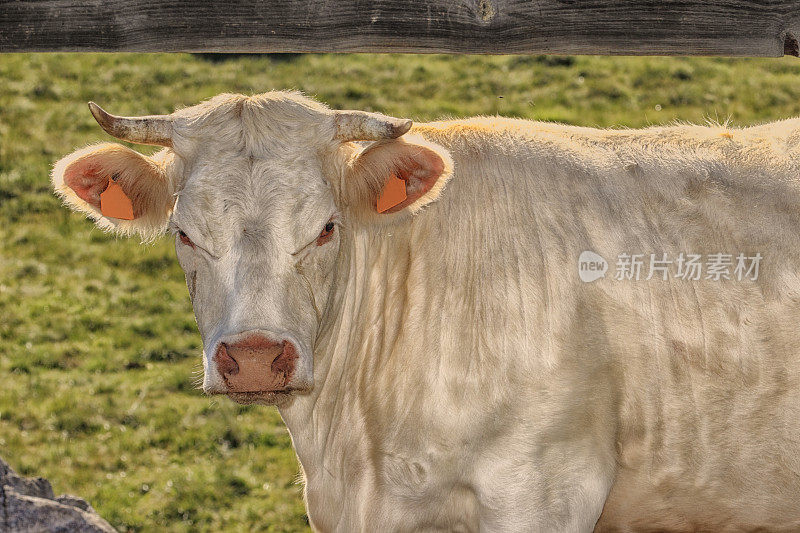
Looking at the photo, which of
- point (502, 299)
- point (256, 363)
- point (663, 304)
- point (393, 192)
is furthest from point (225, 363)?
point (663, 304)

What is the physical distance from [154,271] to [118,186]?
18.3 feet

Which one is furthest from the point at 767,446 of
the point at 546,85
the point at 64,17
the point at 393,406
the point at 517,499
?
the point at 546,85

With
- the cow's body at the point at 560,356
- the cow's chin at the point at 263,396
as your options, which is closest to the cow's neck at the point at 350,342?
the cow's body at the point at 560,356

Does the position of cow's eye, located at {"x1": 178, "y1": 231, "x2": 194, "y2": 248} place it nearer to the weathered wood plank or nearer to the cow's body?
the cow's body

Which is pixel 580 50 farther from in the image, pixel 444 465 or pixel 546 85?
pixel 546 85

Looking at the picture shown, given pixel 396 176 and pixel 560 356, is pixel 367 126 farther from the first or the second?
pixel 560 356

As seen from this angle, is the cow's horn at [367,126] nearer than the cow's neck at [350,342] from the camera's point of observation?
Yes

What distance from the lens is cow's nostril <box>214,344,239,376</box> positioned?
3992 mm

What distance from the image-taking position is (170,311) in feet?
31.4

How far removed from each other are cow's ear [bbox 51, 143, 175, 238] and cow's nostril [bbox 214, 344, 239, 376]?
1.03m

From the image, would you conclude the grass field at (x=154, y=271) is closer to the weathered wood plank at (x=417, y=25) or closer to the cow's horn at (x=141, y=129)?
the cow's horn at (x=141, y=129)

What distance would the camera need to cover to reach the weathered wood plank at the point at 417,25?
14.8 feet

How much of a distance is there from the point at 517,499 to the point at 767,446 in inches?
48.6

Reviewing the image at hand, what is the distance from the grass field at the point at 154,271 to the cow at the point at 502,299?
260cm
